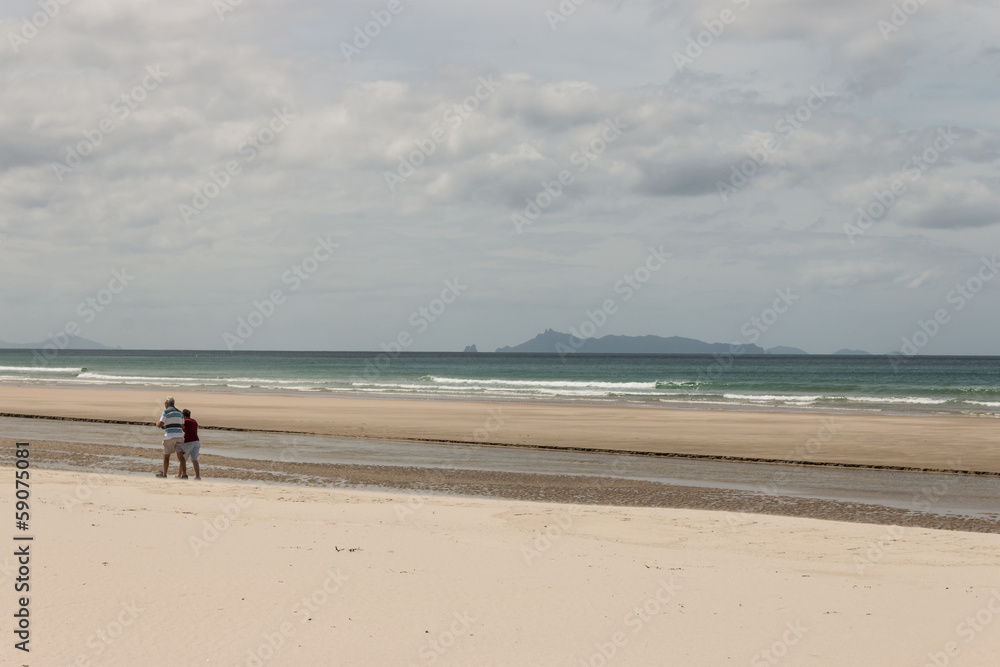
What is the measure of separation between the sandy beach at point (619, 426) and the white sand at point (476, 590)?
11.1 metres

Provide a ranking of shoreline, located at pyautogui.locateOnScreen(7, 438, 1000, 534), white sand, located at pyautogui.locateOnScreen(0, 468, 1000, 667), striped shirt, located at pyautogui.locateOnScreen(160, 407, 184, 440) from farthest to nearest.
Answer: striped shirt, located at pyautogui.locateOnScreen(160, 407, 184, 440) → shoreline, located at pyautogui.locateOnScreen(7, 438, 1000, 534) → white sand, located at pyautogui.locateOnScreen(0, 468, 1000, 667)

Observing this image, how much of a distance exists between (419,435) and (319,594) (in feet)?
A: 61.0

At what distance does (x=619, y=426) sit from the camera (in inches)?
1145

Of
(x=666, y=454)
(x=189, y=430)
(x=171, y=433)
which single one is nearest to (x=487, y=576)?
(x=189, y=430)

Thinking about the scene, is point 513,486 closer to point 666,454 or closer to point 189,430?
point 189,430

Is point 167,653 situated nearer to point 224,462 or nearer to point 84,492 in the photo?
point 84,492

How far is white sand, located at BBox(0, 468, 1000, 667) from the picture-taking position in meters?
6.30

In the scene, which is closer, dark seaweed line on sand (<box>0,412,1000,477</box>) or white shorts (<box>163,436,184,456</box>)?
white shorts (<box>163,436,184,456</box>)

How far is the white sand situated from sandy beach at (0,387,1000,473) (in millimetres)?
11084

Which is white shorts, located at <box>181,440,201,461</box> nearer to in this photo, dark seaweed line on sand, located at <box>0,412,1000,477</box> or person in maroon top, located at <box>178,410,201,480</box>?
person in maroon top, located at <box>178,410,201,480</box>

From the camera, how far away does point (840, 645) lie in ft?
21.7

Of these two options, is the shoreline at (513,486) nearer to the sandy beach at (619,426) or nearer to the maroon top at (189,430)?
the maroon top at (189,430)

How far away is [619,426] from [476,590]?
71.9ft

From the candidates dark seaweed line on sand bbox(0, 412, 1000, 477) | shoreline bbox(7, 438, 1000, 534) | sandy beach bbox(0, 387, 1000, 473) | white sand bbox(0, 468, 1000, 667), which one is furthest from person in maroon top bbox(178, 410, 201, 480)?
sandy beach bbox(0, 387, 1000, 473)
